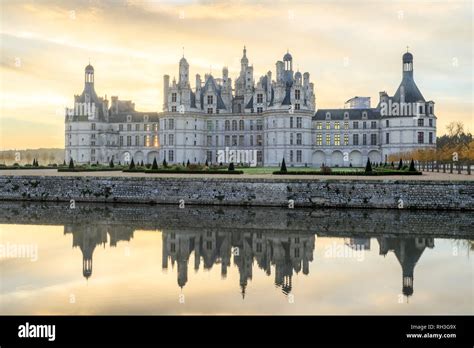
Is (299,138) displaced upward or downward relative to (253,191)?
upward

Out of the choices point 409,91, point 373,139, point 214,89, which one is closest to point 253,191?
point 373,139

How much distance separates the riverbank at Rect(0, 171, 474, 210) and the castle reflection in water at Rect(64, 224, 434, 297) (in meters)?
7.72

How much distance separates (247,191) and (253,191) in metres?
0.31

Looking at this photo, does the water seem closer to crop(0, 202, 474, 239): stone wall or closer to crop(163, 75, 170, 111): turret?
crop(0, 202, 474, 239): stone wall

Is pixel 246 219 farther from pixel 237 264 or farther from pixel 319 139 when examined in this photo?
pixel 319 139

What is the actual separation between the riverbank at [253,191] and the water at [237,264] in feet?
7.21

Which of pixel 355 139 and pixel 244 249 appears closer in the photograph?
pixel 244 249

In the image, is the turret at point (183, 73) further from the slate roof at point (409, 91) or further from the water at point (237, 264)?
the water at point (237, 264)

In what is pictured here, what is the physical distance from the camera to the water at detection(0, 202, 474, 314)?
9906 mm

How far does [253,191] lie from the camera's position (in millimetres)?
26078

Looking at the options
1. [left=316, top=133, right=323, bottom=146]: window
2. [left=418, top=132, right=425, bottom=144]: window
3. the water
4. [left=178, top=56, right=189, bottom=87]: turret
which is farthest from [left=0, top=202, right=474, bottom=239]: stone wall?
[left=316, top=133, right=323, bottom=146]: window
